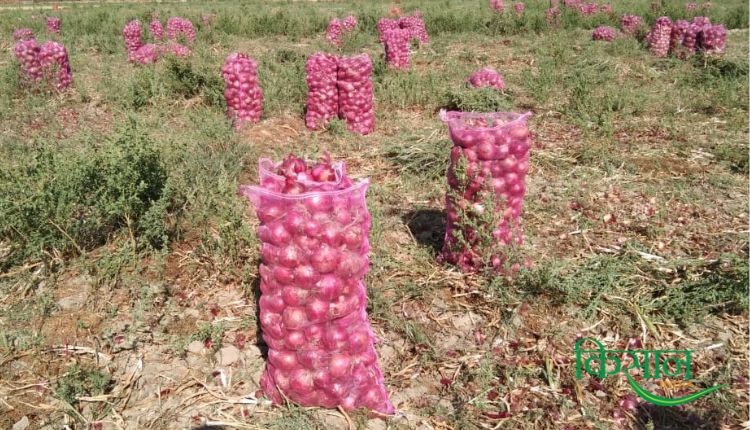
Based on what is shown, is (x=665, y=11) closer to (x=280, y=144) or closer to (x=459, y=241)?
(x=280, y=144)

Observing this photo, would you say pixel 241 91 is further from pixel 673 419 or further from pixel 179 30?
pixel 179 30

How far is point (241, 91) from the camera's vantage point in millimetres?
6969

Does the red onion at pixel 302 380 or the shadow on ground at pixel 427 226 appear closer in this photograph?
the red onion at pixel 302 380

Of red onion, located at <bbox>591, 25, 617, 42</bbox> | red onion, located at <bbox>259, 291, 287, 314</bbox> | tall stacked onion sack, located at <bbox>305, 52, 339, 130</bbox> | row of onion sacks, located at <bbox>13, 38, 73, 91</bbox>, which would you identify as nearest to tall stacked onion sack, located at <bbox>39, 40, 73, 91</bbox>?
row of onion sacks, located at <bbox>13, 38, 73, 91</bbox>

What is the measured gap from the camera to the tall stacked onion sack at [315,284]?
7.47ft

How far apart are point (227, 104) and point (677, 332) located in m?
5.84

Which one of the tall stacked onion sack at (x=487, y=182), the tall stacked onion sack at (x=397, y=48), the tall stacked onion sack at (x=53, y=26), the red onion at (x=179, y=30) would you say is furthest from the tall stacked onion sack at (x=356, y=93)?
the tall stacked onion sack at (x=53, y=26)

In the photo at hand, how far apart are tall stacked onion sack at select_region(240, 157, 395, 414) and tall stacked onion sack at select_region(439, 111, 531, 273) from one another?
1.23 metres

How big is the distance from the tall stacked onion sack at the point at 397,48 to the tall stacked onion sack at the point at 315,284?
8024mm

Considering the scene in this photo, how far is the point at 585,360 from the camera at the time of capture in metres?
3.04

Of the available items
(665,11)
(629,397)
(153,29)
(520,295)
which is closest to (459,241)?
(520,295)

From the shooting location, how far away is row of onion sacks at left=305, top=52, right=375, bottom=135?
21.7 feet

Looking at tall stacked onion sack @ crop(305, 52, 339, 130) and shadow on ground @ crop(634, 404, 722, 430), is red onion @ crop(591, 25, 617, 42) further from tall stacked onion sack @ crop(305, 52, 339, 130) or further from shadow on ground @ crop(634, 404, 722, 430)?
shadow on ground @ crop(634, 404, 722, 430)

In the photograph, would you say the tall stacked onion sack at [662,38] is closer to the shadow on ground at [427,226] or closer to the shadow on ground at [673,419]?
the shadow on ground at [427,226]
